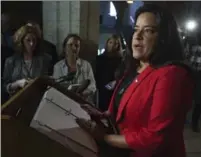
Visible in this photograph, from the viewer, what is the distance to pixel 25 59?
2.32 meters

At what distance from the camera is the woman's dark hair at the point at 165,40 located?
861mm

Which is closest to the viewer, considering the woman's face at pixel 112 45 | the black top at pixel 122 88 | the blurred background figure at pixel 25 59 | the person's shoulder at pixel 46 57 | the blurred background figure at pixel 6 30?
the black top at pixel 122 88

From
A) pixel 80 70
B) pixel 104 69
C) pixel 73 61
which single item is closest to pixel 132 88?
pixel 80 70

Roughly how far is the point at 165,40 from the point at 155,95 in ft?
0.56

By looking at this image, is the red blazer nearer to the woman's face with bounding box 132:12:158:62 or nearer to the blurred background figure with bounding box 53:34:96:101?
the woman's face with bounding box 132:12:158:62

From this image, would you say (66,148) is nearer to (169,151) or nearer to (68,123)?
(68,123)

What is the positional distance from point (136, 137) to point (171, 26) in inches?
12.7

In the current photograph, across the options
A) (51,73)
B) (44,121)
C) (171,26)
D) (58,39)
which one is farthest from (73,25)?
(44,121)

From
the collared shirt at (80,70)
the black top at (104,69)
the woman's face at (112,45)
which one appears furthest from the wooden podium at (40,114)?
the woman's face at (112,45)

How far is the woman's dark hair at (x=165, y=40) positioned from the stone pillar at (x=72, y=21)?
73.2 inches

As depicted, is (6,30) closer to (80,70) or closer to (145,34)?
(80,70)

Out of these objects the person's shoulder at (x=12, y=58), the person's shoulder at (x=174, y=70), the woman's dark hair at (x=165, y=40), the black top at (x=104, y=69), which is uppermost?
the woman's dark hair at (x=165, y=40)

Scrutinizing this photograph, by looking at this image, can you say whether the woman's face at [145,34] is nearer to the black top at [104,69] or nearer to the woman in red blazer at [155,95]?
the woman in red blazer at [155,95]

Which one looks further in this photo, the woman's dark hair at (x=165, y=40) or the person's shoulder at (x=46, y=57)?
the person's shoulder at (x=46, y=57)
